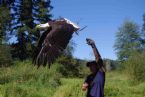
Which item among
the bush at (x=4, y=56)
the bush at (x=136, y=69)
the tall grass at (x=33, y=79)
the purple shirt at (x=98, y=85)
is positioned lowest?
the purple shirt at (x=98, y=85)

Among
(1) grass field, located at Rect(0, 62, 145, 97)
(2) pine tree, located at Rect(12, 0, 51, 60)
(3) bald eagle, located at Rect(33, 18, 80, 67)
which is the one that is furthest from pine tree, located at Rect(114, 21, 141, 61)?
(3) bald eagle, located at Rect(33, 18, 80, 67)

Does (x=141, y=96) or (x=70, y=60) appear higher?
(x=70, y=60)

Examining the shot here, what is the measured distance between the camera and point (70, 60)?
34375mm

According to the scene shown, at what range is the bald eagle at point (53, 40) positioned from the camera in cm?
839

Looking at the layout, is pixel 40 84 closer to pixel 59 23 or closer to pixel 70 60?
pixel 59 23

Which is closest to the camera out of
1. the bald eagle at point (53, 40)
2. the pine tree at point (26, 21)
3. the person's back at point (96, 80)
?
the person's back at point (96, 80)

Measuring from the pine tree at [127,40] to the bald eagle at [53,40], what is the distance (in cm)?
A: 4506

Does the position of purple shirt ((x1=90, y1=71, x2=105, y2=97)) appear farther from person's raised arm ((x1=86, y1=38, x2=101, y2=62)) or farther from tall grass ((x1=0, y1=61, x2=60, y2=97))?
tall grass ((x1=0, y1=61, x2=60, y2=97))

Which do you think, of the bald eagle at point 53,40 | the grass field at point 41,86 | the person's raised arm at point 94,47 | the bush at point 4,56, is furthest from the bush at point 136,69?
the person's raised arm at point 94,47

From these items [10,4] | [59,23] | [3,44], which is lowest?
[59,23]

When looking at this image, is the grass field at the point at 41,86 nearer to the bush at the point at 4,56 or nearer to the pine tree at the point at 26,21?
the bush at the point at 4,56

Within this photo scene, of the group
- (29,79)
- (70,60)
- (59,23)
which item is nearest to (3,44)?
(70,60)

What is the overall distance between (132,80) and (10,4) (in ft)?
65.1

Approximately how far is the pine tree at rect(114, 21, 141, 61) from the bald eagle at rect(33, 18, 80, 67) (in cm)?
4506
